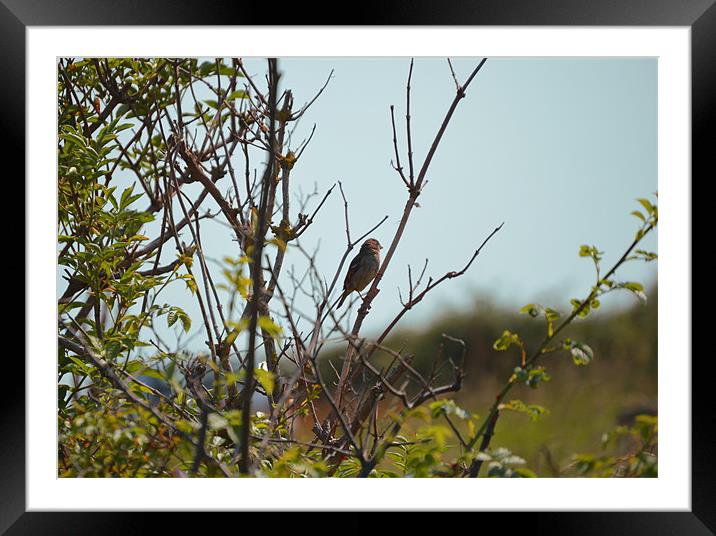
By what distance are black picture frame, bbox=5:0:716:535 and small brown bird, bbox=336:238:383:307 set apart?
1650mm

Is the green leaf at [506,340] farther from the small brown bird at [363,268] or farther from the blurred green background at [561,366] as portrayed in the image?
the blurred green background at [561,366]

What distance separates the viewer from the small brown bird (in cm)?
292

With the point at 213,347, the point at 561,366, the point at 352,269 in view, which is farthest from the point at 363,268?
the point at 561,366

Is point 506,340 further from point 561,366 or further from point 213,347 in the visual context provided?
point 561,366

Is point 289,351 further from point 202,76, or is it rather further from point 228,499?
point 202,76

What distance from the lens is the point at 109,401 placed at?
4.96ft

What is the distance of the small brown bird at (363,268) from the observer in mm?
2924

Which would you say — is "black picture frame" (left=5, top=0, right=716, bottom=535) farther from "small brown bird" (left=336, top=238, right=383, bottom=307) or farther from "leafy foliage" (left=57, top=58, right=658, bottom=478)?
"small brown bird" (left=336, top=238, right=383, bottom=307)
